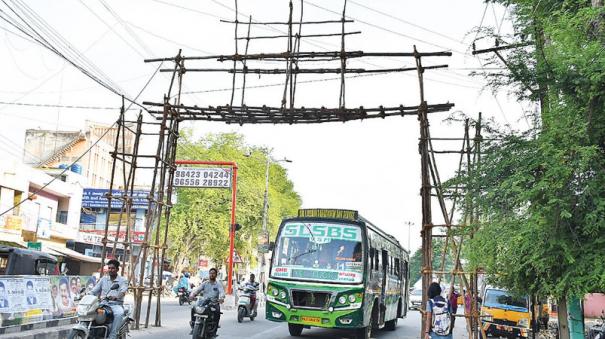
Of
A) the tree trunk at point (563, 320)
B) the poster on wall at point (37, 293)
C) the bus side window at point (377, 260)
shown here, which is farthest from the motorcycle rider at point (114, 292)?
the tree trunk at point (563, 320)

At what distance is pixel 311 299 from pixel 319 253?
1.12m

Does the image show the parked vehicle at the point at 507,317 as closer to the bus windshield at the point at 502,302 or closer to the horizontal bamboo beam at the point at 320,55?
the bus windshield at the point at 502,302

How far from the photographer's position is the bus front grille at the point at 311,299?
13.6 metres

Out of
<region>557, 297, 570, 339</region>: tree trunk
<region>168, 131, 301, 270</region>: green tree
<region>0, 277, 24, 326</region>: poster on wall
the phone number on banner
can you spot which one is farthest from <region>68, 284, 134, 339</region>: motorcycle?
<region>168, 131, 301, 270</region>: green tree

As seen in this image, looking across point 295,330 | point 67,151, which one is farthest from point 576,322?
point 67,151

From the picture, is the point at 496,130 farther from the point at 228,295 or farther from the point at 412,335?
the point at 228,295

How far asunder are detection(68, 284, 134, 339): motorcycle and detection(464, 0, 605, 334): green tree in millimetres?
6333

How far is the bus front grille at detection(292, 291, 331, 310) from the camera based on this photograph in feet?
44.7

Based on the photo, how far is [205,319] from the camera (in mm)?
11406

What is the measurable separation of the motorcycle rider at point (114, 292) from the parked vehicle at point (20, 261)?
27.2 feet

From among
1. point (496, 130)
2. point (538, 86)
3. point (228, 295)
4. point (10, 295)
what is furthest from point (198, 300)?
point (228, 295)

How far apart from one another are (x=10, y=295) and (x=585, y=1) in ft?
41.1

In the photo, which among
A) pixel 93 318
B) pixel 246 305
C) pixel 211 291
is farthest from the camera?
pixel 246 305

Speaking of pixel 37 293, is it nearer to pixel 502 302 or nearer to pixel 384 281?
pixel 384 281
